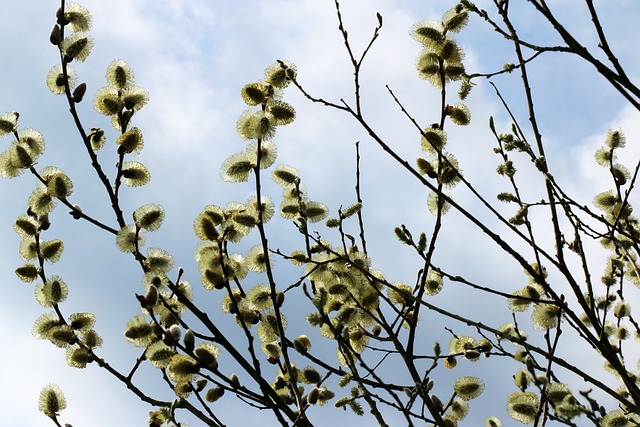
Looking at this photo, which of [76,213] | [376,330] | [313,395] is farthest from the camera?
[376,330]

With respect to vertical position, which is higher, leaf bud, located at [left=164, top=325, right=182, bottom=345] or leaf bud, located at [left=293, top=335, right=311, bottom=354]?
leaf bud, located at [left=293, top=335, right=311, bottom=354]

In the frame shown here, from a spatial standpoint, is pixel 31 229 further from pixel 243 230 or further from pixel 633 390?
pixel 633 390

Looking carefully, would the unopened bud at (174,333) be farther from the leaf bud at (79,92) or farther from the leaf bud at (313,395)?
the leaf bud at (79,92)

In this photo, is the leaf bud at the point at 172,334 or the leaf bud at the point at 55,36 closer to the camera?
the leaf bud at the point at 172,334

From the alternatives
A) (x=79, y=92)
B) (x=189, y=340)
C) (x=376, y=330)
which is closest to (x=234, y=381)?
(x=189, y=340)

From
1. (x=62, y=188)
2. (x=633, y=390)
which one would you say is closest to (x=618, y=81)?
(x=633, y=390)

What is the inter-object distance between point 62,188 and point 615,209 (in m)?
2.51

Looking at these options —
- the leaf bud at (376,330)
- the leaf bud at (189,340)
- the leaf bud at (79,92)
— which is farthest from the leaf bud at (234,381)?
the leaf bud at (79,92)

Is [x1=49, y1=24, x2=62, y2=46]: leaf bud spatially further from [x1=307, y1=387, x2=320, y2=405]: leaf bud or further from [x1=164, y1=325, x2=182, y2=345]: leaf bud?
[x1=307, y1=387, x2=320, y2=405]: leaf bud

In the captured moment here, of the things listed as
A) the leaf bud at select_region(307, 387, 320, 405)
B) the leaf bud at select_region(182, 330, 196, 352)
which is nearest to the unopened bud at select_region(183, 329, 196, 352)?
the leaf bud at select_region(182, 330, 196, 352)

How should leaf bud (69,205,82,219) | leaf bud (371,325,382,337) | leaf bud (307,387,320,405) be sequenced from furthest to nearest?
leaf bud (371,325,382,337) → leaf bud (69,205,82,219) → leaf bud (307,387,320,405)

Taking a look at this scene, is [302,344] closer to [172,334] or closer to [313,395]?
[313,395]

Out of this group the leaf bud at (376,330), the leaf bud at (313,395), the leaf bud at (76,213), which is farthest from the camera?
the leaf bud at (376,330)

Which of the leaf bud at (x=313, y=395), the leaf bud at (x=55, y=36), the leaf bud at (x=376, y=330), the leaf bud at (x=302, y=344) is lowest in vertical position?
the leaf bud at (x=313, y=395)
